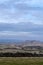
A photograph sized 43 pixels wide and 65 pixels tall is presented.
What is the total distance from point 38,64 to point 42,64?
0.76 meters

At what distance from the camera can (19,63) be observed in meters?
40.9

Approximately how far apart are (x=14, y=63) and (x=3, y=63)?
75.9 inches

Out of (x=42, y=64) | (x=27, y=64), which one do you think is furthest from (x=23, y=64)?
(x=42, y=64)

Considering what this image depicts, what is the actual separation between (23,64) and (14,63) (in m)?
1.77

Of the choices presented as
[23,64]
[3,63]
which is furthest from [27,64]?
[3,63]

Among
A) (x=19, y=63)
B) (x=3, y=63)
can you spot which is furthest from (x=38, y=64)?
(x=3, y=63)

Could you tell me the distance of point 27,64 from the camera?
132 ft

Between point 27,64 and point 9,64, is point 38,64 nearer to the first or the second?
point 27,64

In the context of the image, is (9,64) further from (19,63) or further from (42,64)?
(42,64)

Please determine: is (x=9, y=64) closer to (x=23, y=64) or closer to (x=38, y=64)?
(x=23, y=64)

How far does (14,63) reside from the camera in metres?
41.0

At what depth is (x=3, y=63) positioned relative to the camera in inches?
1610

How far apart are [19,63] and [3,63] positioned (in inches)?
110

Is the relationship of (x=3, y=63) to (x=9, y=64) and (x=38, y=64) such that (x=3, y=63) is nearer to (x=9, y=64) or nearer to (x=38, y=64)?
(x=9, y=64)
